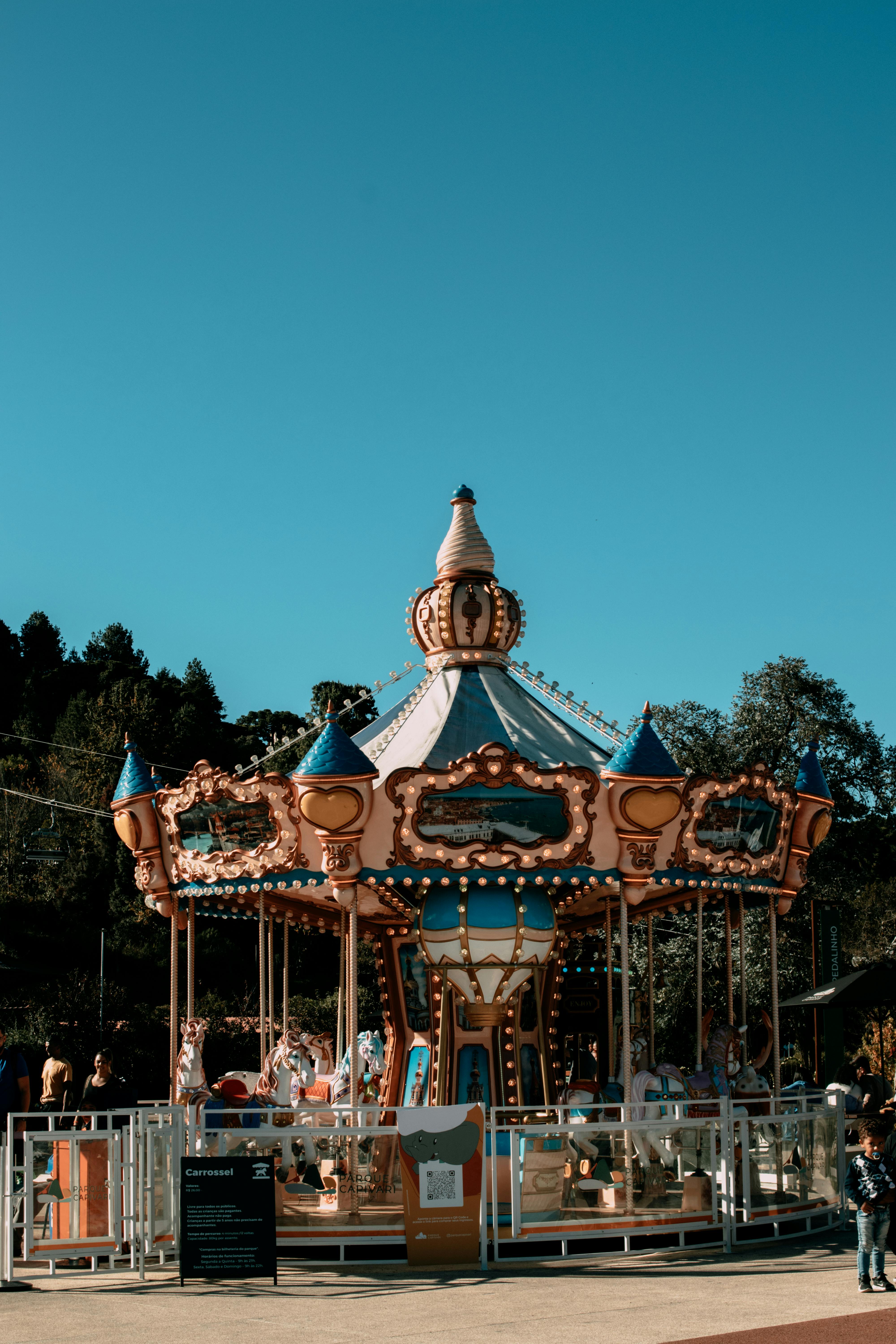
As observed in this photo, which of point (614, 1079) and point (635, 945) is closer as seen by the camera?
point (614, 1079)

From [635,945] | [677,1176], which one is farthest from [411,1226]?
[635,945]

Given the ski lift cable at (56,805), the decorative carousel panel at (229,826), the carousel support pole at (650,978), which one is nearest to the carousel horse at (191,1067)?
the decorative carousel panel at (229,826)

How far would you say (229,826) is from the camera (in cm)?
1218

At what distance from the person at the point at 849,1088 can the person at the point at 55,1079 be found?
7.46m

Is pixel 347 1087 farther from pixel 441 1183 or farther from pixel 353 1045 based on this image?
pixel 441 1183

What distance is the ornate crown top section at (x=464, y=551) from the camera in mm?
14539

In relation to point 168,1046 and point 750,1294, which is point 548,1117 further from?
point 168,1046

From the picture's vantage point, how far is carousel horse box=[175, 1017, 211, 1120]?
40.7 feet

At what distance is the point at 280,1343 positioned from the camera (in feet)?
24.6

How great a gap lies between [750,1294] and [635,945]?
17.0 metres

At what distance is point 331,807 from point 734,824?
3.79 metres

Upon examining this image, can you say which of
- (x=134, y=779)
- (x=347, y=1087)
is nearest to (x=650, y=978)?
(x=347, y=1087)

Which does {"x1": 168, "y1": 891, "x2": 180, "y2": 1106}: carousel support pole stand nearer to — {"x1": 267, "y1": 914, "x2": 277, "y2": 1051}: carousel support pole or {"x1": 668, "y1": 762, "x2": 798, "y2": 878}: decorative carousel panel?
{"x1": 267, "y1": 914, "x2": 277, "y2": 1051}: carousel support pole

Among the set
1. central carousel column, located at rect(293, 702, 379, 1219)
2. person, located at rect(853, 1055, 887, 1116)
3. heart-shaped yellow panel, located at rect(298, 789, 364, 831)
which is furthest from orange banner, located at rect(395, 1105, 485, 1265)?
person, located at rect(853, 1055, 887, 1116)
